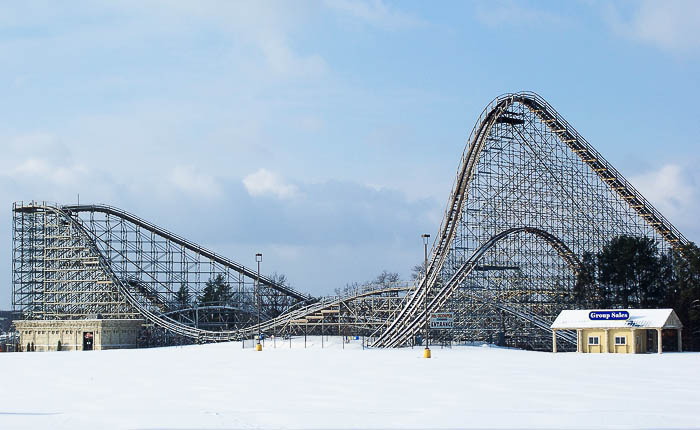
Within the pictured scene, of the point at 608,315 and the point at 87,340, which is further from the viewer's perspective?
the point at 87,340

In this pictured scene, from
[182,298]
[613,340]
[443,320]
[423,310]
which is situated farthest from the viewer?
[182,298]

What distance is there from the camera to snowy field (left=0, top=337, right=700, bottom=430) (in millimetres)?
15547

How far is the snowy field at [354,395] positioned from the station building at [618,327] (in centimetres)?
968

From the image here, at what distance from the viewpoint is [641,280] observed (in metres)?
53.2

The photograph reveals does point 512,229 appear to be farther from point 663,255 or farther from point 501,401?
point 501,401

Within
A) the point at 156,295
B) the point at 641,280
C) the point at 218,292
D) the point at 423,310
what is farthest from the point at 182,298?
the point at 641,280

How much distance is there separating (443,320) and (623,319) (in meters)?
9.60

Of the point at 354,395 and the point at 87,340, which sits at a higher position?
the point at 354,395

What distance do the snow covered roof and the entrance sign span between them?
5606 millimetres

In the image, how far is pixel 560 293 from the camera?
53.1 m

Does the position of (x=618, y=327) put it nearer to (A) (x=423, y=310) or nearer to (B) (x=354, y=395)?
(A) (x=423, y=310)

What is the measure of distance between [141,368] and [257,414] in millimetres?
15898

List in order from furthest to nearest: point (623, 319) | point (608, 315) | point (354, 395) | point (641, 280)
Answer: point (641, 280) < point (608, 315) < point (623, 319) < point (354, 395)

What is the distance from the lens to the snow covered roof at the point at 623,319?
43375mm
